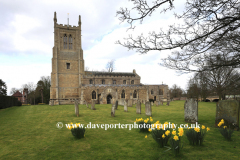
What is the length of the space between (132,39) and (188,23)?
168 cm

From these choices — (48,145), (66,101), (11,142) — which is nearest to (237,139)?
(48,145)

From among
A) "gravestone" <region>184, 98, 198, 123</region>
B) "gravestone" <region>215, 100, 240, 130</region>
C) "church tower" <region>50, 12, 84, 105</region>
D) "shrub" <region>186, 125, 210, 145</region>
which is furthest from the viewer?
"church tower" <region>50, 12, 84, 105</region>

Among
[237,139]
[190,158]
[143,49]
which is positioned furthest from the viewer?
[237,139]

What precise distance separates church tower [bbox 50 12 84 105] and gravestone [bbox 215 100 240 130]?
88.9 feet

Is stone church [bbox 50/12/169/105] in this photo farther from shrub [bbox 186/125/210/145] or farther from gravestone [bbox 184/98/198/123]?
shrub [bbox 186/125/210/145]

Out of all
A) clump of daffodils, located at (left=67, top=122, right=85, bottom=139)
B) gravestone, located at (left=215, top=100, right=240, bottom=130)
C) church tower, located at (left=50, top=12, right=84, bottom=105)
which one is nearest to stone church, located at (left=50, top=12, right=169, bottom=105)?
church tower, located at (left=50, top=12, right=84, bottom=105)

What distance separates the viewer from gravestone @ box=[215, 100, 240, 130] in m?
5.76

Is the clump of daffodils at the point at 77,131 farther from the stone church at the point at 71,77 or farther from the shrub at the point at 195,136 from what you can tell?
the stone church at the point at 71,77

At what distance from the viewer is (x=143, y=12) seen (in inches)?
150

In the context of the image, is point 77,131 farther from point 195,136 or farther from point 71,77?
point 71,77

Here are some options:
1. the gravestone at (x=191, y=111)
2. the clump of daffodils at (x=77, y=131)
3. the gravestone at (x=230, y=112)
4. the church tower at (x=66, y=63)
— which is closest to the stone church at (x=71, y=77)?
the church tower at (x=66, y=63)

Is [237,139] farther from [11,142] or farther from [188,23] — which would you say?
[11,142]

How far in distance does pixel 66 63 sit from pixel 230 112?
30.1 metres

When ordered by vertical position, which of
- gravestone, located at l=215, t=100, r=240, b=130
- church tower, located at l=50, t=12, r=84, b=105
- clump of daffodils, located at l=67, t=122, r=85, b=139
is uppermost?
church tower, located at l=50, t=12, r=84, b=105
